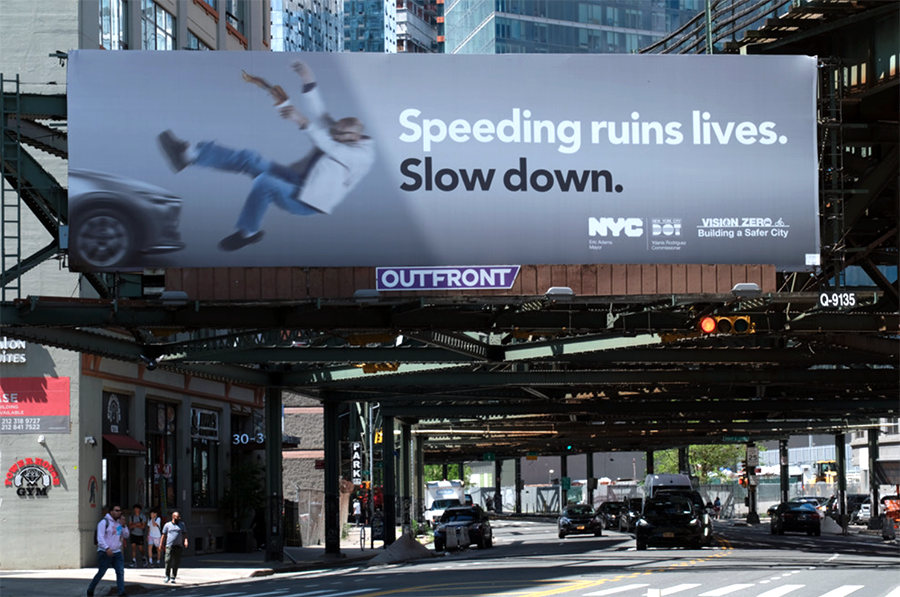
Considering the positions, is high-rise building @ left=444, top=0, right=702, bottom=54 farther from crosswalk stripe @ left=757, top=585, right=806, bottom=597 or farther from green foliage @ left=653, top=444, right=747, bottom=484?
crosswalk stripe @ left=757, top=585, right=806, bottom=597

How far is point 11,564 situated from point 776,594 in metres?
22.1

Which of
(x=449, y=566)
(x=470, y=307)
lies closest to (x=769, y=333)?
(x=470, y=307)

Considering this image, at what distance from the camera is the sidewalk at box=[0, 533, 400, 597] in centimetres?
2867

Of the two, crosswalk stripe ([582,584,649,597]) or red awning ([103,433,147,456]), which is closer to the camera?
crosswalk stripe ([582,584,649,597])

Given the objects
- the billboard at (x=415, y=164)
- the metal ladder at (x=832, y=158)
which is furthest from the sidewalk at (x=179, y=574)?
the metal ladder at (x=832, y=158)

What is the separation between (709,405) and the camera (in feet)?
180

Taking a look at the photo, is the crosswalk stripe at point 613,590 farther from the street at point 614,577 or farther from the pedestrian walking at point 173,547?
the pedestrian walking at point 173,547

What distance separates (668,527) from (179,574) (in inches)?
668

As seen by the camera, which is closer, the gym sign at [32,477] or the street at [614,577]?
the street at [614,577]

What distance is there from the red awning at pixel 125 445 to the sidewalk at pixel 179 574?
3.66m

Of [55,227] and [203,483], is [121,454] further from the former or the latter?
[55,227]

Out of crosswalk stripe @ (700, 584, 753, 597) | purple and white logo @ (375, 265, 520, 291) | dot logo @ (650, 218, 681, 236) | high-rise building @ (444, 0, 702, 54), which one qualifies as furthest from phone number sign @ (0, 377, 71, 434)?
high-rise building @ (444, 0, 702, 54)

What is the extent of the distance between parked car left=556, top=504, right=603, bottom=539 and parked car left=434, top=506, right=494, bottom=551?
997 cm

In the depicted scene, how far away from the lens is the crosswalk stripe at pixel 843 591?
22.4m
